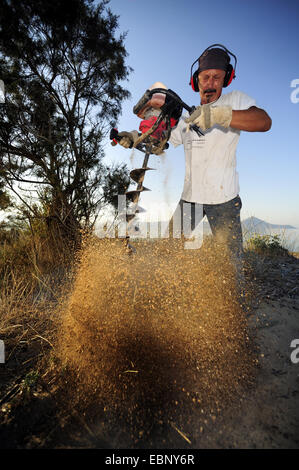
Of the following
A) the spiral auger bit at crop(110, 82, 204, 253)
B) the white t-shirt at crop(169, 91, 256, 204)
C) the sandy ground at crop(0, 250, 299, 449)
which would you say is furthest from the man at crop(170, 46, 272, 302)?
the sandy ground at crop(0, 250, 299, 449)

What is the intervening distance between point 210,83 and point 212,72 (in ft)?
0.33

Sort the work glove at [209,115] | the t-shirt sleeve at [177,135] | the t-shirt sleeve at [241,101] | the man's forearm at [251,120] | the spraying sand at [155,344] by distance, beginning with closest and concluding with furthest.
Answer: the spraying sand at [155,344], the work glove at [209,115], the man's forearm at [251,120], the t-shirt sleeve at [241,101], the t-shirt sleeve at [177,135]

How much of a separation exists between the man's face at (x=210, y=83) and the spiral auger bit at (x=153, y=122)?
593 mm

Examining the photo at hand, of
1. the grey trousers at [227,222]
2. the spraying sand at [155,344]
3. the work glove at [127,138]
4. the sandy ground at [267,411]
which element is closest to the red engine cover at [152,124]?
the work glove at [127,138]

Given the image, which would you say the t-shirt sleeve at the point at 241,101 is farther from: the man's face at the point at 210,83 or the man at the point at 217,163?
the man's face at the point at 210,83

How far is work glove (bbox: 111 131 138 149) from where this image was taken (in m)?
2.29

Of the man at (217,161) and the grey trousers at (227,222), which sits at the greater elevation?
the man at (217,161)

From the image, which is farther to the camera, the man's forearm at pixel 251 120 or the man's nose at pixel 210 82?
the man's nose at pixel 210 82

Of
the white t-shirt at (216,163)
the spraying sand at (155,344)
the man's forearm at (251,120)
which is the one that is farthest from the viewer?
the white t-shirt at (216,163)

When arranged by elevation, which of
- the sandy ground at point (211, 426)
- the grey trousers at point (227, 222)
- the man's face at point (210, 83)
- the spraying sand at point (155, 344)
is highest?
the man's face at point (210, 83)

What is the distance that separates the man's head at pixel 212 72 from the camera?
7.91 feet

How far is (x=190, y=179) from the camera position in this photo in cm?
261
